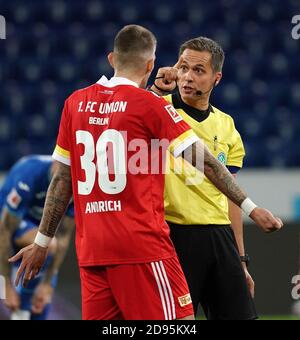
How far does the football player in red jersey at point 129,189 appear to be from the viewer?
386 cm

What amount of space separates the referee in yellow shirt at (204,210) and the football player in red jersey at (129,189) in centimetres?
53

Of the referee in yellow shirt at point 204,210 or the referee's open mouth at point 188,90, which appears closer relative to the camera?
the referee in yellow shirt at point 204,210

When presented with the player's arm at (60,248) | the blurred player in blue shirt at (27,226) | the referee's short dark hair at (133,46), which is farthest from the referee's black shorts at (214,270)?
the player's arm at (60,248)

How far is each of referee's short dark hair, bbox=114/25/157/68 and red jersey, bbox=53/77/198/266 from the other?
0.12 meters

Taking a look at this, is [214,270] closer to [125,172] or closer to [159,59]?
[125,172]

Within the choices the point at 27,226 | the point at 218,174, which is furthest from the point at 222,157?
the point at 27,226

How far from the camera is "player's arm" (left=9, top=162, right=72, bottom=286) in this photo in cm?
411

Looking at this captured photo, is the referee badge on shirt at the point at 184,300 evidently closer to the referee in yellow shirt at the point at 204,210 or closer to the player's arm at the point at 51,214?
the referee in yellow shirt at the point at 204,210

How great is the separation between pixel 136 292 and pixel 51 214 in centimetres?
57

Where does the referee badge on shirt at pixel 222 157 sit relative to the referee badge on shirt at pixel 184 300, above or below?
above

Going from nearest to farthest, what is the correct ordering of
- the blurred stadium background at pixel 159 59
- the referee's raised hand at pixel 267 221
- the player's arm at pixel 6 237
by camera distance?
1. the referee's raised hand at pixel 267 221
2. the player's arm at pixel 6 237
3. the blurred stadium background at pixel 159 59

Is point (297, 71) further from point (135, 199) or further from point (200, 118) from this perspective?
point (135, 199)

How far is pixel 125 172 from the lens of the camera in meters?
3.85

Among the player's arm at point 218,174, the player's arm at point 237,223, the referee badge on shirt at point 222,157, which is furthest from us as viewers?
the player's arm at point 237,223
